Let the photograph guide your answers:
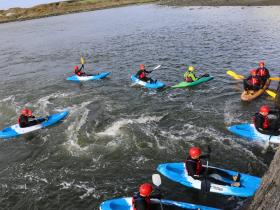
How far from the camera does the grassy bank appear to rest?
280 ft

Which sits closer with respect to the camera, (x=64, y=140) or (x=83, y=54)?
(x=64, y=140)

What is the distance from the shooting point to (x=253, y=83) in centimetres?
1873

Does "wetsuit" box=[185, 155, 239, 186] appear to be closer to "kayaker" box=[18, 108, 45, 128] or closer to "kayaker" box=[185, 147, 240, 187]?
"kayaker" box=[185, 147, 240, 187]

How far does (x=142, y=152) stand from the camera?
1412 centimetres

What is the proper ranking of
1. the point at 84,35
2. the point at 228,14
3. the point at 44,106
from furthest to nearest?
the point at 228,14 → the point at 84,35 → the point at 44,106

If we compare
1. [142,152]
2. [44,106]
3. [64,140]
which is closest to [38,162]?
[64,140]

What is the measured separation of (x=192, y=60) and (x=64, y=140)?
53.2 feet

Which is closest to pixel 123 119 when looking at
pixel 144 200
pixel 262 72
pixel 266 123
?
pixel 266 123

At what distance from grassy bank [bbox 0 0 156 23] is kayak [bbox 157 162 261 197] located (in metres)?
82.1

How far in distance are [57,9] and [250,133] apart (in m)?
90.2

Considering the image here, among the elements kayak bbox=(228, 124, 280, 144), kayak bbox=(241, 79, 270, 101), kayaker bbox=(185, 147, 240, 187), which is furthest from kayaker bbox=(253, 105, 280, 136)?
kayak bbox=(241, 79, 270, 101)

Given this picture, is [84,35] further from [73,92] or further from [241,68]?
[241,68]

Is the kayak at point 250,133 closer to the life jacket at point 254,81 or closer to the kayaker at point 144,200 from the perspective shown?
the life jacket at point 254,81

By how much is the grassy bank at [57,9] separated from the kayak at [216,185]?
82078 millimetres
